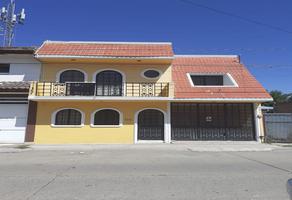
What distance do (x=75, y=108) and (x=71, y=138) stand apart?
6.63 ft

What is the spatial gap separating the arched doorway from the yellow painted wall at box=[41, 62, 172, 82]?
39 centimetres

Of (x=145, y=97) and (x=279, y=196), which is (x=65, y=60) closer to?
(x=145, y=97)

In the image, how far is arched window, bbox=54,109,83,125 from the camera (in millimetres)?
18344

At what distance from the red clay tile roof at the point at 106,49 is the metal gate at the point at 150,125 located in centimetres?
403

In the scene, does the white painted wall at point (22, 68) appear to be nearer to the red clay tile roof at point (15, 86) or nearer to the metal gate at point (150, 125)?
the red clay tile roof at point (15, 86)

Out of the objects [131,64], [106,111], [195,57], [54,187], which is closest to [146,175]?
[54,187]

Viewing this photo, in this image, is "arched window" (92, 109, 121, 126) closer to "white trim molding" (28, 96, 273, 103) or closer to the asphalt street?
"white trim molding" (28, 96, 273, 103)

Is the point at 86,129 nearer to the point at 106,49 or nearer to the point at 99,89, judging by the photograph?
the point at 99,89

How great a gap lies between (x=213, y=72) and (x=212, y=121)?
166 inches

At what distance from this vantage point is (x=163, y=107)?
18.5 m

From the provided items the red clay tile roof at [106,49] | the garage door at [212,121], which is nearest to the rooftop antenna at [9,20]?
the red clay tile roof at [106,49]

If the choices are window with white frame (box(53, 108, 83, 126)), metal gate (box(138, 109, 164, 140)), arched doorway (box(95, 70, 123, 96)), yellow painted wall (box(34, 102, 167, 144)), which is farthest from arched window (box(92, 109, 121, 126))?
metal gate (box(138, 109, 164, 140))

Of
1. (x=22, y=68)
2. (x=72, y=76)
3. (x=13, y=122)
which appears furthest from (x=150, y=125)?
(x=22, y=68)

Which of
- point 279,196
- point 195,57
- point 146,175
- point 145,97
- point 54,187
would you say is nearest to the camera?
point 279,196
